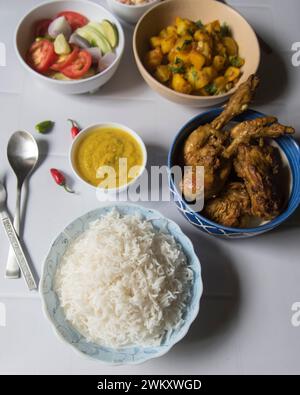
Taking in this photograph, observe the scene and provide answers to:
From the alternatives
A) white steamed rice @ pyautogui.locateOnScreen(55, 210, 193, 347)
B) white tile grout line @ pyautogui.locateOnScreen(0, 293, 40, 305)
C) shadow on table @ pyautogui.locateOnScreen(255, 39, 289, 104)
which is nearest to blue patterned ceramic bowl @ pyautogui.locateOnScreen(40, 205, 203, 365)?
white steamed rice @ pyautogui.locateOnScreen(55, 210, 193, 347)

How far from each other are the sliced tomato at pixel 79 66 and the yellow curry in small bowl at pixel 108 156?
0.24 m

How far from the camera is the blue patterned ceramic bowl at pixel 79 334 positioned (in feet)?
3.92

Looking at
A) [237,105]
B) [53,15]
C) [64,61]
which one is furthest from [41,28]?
[237,105]

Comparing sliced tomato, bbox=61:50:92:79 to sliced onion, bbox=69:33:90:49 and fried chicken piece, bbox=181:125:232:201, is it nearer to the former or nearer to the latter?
sliced onion, bbox=69:33:90:49

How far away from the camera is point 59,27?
162cm

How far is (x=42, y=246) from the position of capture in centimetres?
141

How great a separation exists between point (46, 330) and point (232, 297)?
60 centimetres

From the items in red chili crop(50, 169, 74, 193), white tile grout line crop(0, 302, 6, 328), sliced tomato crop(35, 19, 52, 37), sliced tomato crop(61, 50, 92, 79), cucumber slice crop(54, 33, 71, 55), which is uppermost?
sliced tomato crop(35, 19, 52, 37)

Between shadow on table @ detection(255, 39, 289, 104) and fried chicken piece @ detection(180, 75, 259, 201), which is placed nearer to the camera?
fried chicken piece @ detection(180, 75, 259, 201)

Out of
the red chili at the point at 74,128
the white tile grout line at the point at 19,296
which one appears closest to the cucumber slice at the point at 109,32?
the red chili at the point at 74,128

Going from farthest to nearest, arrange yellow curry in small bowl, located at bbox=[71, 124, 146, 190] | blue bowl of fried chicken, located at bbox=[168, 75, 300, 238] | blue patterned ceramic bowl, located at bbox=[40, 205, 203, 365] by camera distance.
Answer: yellow curry in small bowl, located at bbox=[71, 124, 146, 190]
blue bowl of fried chicken, located at bbox=[168, 75, 300, 238]
blue patterned ceramic bowl, located at bbox=[40, 205, 203, 365]

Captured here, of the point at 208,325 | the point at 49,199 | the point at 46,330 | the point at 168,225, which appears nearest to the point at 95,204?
the point at 49,199

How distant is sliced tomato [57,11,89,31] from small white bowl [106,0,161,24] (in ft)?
0.45

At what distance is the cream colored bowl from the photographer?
1.57m
